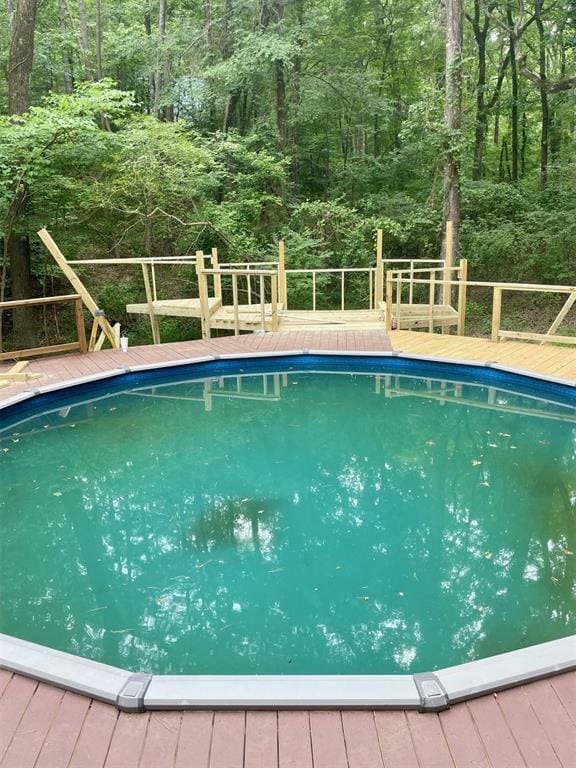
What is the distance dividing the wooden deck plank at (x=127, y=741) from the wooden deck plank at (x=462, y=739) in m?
1.01

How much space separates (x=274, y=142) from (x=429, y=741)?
13554mm

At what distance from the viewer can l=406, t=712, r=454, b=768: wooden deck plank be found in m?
1.72

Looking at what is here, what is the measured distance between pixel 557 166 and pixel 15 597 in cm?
1497

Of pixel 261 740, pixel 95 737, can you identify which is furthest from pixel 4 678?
pixel 261 740

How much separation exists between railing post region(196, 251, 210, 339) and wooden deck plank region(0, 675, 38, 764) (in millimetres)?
6450

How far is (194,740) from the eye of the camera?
5.96 ft

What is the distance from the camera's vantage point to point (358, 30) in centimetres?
1433

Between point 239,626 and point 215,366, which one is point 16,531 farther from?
point 215,366

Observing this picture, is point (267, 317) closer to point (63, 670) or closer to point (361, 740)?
point (63, 670)

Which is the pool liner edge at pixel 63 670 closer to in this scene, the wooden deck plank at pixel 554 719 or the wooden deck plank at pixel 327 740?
the wooden deck plank at pixel 327 740

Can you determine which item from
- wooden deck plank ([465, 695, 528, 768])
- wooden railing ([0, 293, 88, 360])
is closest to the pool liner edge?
wooden deck plank ([465, 695, 528, 768])

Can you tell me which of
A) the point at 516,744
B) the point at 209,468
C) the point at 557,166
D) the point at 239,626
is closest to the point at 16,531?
the point at 209,468

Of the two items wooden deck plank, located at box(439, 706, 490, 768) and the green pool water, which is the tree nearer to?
the green pool water

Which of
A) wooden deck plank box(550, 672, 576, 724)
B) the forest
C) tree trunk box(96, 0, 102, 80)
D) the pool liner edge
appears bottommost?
wooden deck plank box(550, 672, 576, 724)
